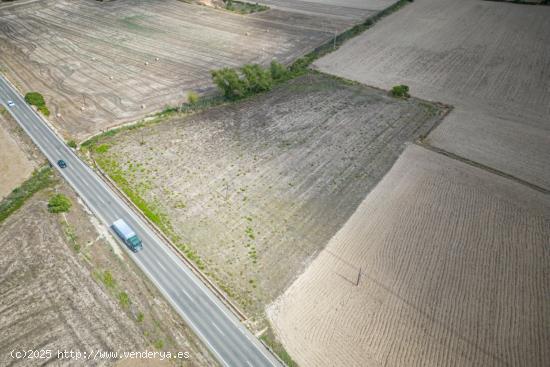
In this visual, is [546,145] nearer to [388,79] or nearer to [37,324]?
[388,79]

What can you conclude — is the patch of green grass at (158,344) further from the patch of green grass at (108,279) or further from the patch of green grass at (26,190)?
the patch of green grass at (26,190)

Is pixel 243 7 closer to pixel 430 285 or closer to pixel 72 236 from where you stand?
pixel 72 236

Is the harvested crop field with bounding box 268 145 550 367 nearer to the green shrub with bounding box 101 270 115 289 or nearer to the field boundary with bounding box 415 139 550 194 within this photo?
the field boundary with bounding box 415 139 550 194

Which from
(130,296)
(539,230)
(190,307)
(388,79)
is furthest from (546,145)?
(130,296)

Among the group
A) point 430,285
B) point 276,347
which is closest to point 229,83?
point 430,285

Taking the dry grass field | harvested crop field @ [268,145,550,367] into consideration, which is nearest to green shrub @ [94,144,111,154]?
the dry grass field

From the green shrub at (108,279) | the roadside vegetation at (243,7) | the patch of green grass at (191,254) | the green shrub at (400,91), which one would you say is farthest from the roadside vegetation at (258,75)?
the green shrub at (108,279)
